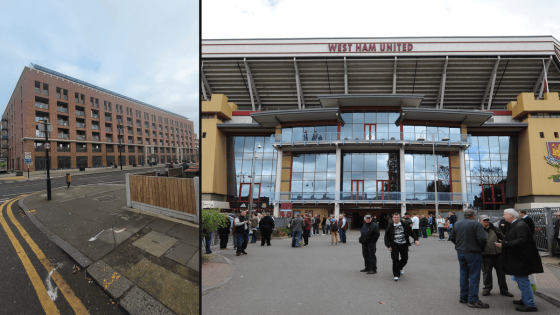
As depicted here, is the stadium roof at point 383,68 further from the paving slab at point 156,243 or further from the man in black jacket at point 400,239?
the paving slab at point 156,243

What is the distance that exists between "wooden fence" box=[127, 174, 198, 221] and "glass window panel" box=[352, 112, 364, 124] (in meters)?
24.9

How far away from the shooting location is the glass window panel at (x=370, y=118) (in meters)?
25.0

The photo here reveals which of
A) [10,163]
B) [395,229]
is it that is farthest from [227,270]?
[10,163]

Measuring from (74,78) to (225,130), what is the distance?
21036mm

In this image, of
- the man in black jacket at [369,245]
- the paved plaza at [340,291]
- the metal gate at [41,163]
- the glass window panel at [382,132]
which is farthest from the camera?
the glass window panel at [382,132]

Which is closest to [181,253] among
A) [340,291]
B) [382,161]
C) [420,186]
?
[340,291]

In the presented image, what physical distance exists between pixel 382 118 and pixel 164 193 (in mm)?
25765

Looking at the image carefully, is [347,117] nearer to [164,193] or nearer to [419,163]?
[419,163]

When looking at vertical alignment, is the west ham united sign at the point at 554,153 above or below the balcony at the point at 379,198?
above

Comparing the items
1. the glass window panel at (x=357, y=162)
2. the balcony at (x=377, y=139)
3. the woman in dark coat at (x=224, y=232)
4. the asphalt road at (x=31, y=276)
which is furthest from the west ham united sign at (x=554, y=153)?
the asphalt road at (x=31, y=276)

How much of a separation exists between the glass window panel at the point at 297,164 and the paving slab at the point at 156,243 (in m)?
23.4

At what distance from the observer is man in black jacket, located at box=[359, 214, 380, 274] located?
227 inches

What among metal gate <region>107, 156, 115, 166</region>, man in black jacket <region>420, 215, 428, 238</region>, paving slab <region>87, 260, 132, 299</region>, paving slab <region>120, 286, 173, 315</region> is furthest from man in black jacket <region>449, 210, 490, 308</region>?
man in black jacket <region>420, 215, 428, 238</region>

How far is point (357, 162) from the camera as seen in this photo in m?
24.7
